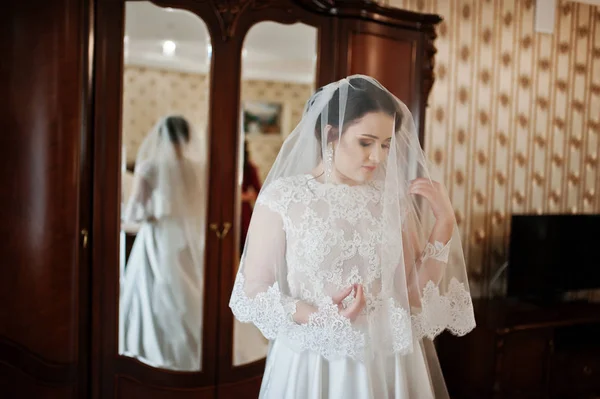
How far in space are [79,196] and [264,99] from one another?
79cm

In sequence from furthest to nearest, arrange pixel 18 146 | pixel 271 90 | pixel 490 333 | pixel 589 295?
pixel 589 295
pixel 490 333
pixel 271 90
pixel 18 146

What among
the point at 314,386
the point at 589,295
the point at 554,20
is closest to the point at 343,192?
the point at 314,386

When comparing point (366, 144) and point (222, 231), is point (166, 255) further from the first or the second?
point (366, 144)

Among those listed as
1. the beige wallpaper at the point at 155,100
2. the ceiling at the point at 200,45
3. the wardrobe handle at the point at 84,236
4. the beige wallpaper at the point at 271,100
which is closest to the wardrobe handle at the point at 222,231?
the beige wallpaper at the point at 271,100

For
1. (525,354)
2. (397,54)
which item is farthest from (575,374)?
(397,54)

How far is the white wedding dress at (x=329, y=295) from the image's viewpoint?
113 cm

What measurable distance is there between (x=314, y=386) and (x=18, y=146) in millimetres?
1355

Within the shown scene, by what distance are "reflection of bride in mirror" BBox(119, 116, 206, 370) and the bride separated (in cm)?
86

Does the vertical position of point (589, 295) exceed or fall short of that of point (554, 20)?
it falls short

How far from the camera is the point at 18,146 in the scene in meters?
1.80

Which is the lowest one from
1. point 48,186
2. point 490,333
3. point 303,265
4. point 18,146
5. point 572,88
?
point 490,333

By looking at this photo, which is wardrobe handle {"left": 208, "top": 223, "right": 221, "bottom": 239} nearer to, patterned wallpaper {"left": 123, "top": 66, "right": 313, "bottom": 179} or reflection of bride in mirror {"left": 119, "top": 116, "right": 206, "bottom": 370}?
reflection of bride in mirror {"left": 119, "top": 116, "right": 206, "bottom": 370}

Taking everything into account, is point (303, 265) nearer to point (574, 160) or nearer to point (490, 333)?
point (490, 333)

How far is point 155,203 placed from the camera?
2.00 meters
